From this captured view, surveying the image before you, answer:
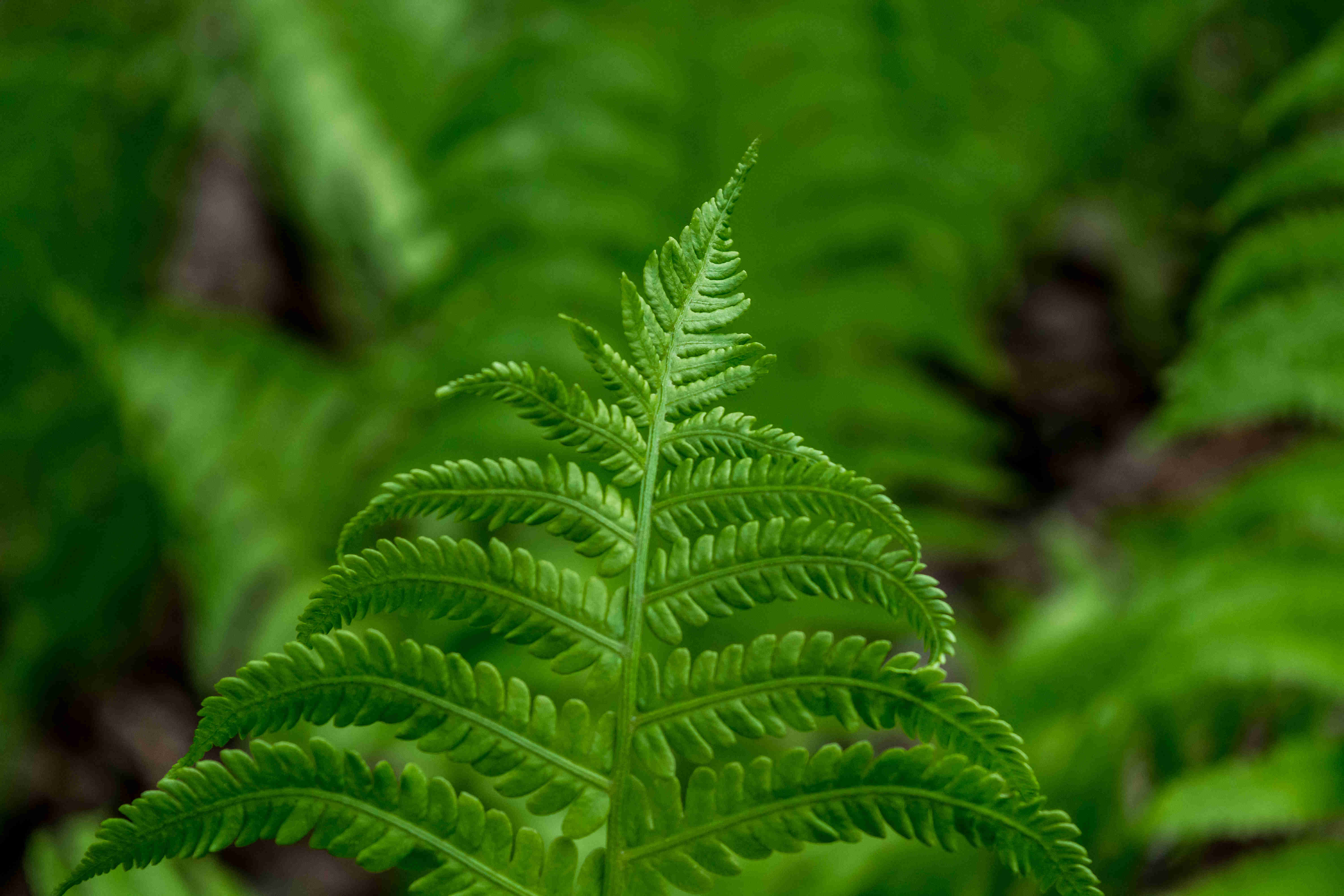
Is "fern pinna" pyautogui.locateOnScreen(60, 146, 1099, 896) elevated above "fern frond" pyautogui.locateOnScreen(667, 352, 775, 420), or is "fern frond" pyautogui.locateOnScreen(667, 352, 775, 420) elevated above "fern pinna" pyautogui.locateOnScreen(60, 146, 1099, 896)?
"fern frond" pyautogui.locateOnScreen(667, 352, 775, 420)

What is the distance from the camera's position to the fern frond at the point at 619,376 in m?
0.49

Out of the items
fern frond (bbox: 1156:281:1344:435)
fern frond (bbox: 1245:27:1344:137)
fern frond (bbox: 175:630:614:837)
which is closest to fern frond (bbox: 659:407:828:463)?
fern frond (bbox: 175:630:614:837)

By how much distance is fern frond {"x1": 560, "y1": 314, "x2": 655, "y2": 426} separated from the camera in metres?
0.49

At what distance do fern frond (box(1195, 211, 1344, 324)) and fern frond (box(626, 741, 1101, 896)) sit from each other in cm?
129

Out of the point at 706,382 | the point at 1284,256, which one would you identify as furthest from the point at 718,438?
the point at 1284,256

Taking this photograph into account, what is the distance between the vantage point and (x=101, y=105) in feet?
10.5

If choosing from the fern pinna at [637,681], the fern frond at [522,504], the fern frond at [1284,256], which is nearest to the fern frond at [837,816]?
the fern pinna at [637,681]

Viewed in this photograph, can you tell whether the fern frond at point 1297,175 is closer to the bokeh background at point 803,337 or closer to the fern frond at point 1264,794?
the bokeh background at point 803,337

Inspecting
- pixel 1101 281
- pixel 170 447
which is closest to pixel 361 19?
pixel 170 447

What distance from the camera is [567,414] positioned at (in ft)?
1.58

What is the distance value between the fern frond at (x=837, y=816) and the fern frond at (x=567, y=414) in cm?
15

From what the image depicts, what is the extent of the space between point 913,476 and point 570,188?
1060mm

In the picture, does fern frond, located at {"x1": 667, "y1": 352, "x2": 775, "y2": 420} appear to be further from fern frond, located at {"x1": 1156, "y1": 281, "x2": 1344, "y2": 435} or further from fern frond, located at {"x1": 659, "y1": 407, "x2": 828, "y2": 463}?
fern frond, located at {"x1": 1156, "y1": 281, "x2": 1344, "y2": 435}

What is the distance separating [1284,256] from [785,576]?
1.34m
